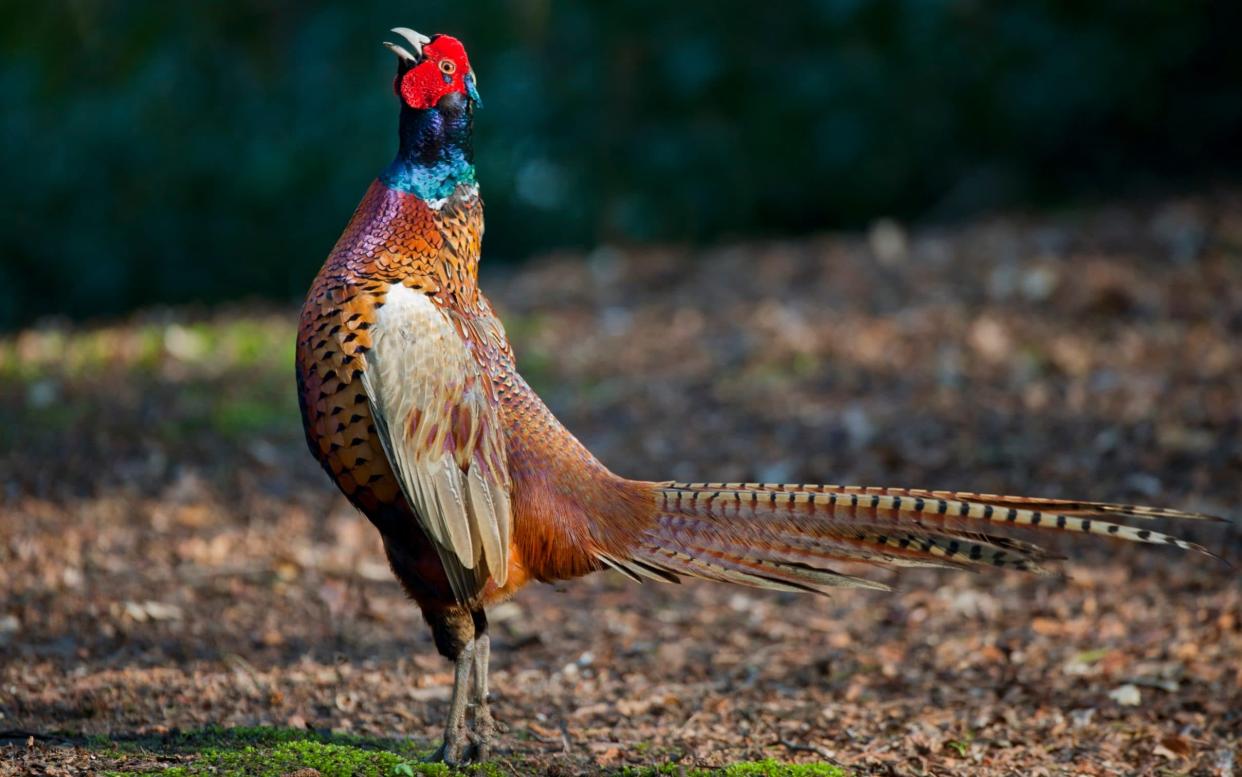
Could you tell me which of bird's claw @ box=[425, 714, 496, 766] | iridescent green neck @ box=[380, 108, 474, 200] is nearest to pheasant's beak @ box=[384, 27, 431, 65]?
iridescent green neck @ box=[380, 108, 474, 200]

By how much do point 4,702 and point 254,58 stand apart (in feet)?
24.5

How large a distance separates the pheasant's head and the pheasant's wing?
0.45m

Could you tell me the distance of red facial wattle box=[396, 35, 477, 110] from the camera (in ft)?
10.1

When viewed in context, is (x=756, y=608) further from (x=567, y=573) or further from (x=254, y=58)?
(x=254, y=58)

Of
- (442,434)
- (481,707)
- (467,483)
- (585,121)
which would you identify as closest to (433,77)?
(442,434)

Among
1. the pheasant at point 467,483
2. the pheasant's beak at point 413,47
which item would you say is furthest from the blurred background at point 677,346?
the pheasant's beak at point 413,47

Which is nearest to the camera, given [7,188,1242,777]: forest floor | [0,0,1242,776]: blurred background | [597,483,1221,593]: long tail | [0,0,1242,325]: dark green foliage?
[597,483,1221,593]: long tail

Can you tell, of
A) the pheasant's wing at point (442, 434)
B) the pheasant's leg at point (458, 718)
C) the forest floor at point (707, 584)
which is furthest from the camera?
the forest floor at point (707, 584)

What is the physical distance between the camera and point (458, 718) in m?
3.04

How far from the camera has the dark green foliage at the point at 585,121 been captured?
916 cm

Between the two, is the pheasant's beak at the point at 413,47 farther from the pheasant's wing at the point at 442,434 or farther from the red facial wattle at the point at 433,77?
the pheasant's wing at the point at 442,434

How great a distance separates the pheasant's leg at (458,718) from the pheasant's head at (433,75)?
125 cm

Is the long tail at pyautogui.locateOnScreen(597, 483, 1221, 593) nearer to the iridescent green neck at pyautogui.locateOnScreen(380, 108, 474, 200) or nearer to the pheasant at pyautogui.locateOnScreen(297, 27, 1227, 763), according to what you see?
the pheasant at pyautogui.locateOnScreen(297, 27, 1227, 763)

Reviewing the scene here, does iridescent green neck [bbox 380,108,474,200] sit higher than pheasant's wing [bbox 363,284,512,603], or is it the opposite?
iridescent green neck [bbox 380,108,474,200]
